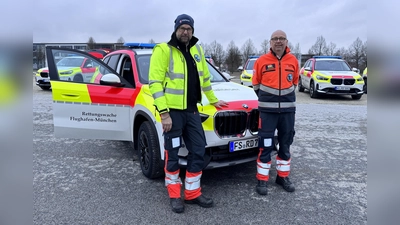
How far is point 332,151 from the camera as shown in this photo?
17.5 ft

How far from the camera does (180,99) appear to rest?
10.3 feet

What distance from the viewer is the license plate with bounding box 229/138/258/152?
357 centimetres

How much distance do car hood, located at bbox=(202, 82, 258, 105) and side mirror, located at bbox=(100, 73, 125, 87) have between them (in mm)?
1277

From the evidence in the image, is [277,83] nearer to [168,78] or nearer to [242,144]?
[242,144]

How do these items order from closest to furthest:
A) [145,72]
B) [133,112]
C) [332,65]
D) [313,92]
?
[133,112]
[145,72]
[313,92]
[332,65]

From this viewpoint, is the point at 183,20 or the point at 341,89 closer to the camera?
the point at 183,20

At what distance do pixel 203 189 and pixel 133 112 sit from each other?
1.45 metres

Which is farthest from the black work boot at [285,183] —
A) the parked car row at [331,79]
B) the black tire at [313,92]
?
the black tire at [313,92]

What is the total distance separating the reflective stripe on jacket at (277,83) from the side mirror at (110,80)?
1.96 meters

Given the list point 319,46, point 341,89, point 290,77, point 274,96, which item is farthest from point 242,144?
point 319,46

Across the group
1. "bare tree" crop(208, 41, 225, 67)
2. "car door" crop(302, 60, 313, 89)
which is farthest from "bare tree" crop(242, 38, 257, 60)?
"car door" crop(302, 60, 313, 89)

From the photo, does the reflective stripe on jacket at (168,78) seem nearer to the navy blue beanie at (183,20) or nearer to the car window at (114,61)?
the navy blue beanie at (183,20)

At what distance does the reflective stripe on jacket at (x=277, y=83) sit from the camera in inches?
140
